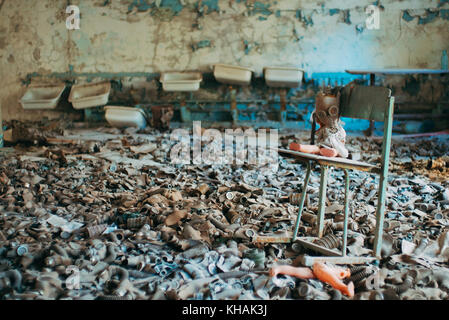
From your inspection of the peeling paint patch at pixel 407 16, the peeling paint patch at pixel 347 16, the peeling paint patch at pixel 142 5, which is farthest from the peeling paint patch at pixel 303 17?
the peeling paint patch at pixel 142 5

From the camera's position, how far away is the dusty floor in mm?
2773

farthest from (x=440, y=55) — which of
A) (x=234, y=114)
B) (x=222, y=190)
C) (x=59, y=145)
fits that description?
(x=59, y=145)

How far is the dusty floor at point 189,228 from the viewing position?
9.10 feet

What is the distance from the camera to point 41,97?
11016 millimetres

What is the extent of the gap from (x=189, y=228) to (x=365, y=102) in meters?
1.76

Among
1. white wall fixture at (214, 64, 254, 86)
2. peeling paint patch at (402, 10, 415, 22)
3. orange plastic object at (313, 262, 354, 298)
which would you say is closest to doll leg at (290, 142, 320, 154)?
orange plastic object at (313, 262, 354, 298)

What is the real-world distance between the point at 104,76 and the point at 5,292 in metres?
9.06

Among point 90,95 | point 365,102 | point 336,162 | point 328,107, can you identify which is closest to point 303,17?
A: point 90,95

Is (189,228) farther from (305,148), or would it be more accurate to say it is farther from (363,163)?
(363,163)

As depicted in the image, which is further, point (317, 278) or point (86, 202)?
point (86, 202)

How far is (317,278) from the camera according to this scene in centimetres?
290
